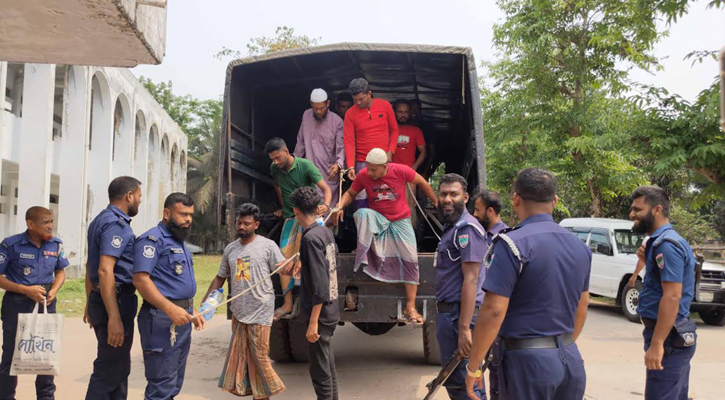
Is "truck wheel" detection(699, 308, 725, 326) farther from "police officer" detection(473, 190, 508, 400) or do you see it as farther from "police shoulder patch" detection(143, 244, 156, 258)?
"police shoulder patch" detection(143, 244, 156, 258)

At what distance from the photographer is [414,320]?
475 cm

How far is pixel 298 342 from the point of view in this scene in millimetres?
5996

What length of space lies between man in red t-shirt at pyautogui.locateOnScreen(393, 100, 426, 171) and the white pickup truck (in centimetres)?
527

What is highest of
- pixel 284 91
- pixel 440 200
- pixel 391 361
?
pixel 284 91

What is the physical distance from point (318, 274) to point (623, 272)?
328 inches

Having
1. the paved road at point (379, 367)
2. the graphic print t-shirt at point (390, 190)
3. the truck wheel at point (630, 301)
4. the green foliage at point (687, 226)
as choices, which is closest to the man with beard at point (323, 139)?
the graphic print t-shirt at point (390, 190)

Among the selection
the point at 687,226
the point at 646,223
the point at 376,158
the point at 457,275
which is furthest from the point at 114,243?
the point at 687,226

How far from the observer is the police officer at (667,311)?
3.18m

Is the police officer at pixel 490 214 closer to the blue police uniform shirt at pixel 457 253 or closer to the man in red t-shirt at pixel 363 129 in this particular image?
the blue police uniform shirt at pixel 457 253

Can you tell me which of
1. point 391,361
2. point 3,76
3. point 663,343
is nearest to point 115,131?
point 3,76

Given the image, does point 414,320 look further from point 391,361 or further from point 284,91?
point 284,91

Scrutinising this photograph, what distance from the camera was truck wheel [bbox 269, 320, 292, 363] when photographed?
5840 mm

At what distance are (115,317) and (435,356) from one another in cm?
330

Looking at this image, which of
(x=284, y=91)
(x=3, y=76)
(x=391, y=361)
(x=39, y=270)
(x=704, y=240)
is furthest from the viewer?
(x=704, y=240)
